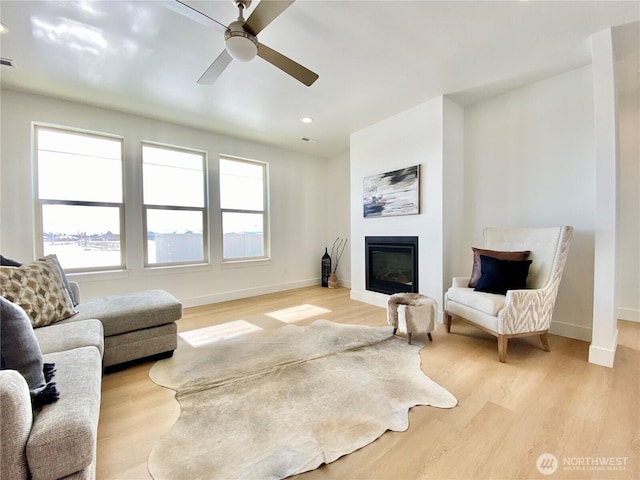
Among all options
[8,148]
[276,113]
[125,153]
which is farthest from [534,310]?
[8,148]

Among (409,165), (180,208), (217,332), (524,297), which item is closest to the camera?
(524,297)

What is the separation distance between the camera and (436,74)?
275 centimetres

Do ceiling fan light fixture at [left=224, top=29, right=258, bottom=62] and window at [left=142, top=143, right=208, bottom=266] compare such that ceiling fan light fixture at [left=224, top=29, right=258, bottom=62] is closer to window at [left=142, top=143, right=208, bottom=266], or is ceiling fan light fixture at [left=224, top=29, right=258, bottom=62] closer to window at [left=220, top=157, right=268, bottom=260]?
window at [left=142, top=143, right=208, bottom=266]

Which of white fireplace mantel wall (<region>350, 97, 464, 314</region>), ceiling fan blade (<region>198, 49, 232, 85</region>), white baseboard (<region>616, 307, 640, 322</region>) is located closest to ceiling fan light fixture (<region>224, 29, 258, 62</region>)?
ceiling fan blade (<region>198, 49, 232, 85</region>)

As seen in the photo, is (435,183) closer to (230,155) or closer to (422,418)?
(422,418)

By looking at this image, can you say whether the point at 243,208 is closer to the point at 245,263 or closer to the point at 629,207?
the point at 245,263

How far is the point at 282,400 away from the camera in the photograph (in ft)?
5.82

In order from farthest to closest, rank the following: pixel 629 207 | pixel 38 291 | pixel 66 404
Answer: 1. pixel 629 207
2. pixel 38 291
3. pixel 66 404

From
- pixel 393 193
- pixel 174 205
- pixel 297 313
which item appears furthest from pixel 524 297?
pixel 174 205

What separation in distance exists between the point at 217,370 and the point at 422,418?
5.04ft

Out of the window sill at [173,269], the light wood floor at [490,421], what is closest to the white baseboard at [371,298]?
the light wood floor at [490,421]

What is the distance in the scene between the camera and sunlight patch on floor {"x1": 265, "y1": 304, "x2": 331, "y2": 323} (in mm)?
3475

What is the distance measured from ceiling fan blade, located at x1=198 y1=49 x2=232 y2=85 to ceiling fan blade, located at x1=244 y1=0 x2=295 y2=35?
1.01 ft

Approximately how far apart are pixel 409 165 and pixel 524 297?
2032mm
